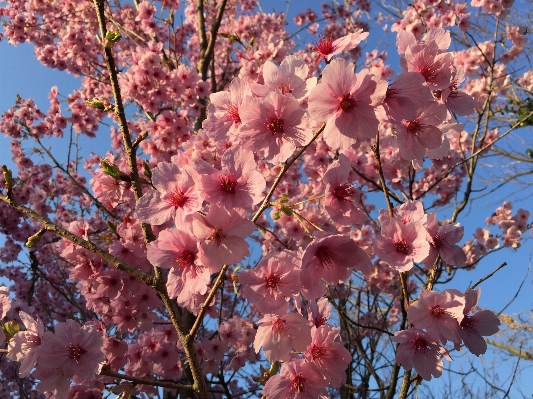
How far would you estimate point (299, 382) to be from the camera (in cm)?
158

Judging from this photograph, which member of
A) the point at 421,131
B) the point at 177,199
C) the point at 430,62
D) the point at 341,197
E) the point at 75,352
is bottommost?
the point at 75,352

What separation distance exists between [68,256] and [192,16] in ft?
22.8

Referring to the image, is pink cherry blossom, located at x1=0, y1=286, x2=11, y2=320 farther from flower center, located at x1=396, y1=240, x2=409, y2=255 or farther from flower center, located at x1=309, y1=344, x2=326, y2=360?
flower center, located at x1=396, y1=240, x2=409, y2=255

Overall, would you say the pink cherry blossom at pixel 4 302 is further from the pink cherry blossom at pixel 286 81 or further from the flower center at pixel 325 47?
the flower center at pixel 325 47

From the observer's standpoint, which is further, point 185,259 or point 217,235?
point 185,259

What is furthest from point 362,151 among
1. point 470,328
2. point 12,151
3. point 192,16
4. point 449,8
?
point 12,151

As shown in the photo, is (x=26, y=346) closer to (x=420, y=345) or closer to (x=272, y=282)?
(x=272, y=282)

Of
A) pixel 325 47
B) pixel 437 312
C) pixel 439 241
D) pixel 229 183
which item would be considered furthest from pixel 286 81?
pixel 437 312

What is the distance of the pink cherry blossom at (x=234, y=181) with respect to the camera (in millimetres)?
1277

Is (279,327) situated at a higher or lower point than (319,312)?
lower

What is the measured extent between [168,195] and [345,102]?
68 centimetres

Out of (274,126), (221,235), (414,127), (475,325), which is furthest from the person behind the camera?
(475,325)

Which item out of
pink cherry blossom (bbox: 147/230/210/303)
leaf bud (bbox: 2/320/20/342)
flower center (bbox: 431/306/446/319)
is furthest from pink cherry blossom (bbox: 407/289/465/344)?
leaf bud (bbox: 2/320/20/342)

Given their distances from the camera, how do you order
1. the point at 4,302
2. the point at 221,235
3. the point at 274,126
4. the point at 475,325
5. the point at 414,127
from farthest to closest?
the point at 4,302
the point at 475,325
the point at 414,127
the point at 274,126
the point at 221,235
